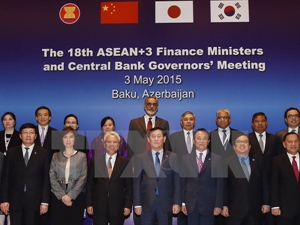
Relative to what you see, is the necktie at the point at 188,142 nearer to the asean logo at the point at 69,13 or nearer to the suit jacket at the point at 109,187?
the suit jacket at the point at 109,187

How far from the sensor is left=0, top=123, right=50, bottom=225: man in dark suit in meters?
4.84

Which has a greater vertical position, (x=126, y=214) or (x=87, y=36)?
(x=87, y=36)

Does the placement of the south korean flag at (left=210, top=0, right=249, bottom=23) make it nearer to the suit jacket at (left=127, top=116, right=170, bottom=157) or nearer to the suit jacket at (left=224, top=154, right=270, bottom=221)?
the suit jacket at (left=127, top=116, right=170, bottom=157)

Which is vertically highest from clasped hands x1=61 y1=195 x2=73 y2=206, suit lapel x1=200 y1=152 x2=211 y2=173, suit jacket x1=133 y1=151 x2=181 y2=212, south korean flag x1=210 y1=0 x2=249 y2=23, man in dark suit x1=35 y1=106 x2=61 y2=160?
south korean flag x1=210 y1=0 x2=249 y2=23

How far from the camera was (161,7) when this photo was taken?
6703 millimetres

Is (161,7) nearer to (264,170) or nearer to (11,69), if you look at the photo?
(11,69)

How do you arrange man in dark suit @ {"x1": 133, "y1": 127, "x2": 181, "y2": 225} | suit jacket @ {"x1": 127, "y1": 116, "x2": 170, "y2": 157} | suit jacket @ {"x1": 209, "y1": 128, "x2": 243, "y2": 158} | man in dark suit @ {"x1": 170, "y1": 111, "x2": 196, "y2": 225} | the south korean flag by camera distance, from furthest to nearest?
the south korean flag → suit jacket @ {"x1": 127, "y1": 116, "x2": 170, "y2": 157} → man in dark suit @ {"x1": 170, "y1": 111, "x2": 196, "y2": 225} → suit jacket @ {"x1": 209, "y1": 128, "x2": 243, "y2": 158} → man in dark suit @ {"x1": 133, "y1": 127, "x2": 181, "y2": 225}

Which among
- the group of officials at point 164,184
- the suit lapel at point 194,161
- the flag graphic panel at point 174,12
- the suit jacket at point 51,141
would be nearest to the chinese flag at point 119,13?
the flag graphic panel at point 174,12

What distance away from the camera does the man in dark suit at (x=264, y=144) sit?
5328mm

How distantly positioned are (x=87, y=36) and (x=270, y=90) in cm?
274

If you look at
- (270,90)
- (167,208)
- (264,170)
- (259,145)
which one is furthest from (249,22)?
(167,208)

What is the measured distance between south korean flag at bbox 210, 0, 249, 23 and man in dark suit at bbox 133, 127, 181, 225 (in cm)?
263

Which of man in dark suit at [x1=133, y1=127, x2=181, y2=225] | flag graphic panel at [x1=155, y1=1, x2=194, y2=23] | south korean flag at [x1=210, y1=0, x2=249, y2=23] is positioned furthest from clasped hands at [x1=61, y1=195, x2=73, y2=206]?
south korean flag at [x1=210, y1=0, x2=249, y2=23]

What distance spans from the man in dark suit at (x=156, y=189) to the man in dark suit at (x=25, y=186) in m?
0.99
